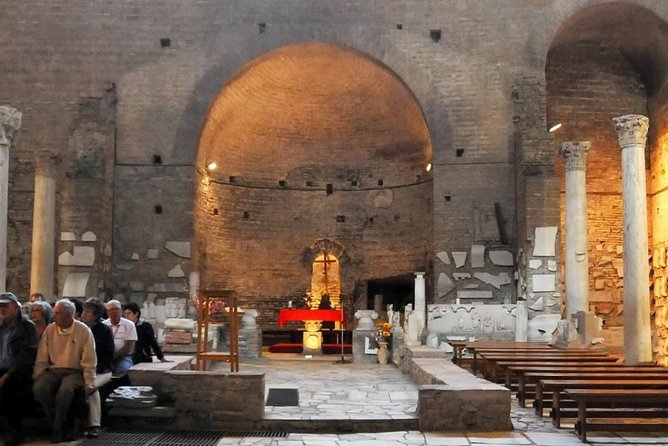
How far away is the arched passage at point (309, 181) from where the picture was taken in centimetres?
1839

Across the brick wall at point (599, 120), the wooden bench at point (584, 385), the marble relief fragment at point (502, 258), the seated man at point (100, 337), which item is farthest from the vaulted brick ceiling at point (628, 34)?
the seated man at point (100, 337)

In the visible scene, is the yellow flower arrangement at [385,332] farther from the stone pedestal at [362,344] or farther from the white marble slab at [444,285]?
the white marble slab at [444,285]

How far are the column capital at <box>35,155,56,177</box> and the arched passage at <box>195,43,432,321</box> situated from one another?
3.58 m

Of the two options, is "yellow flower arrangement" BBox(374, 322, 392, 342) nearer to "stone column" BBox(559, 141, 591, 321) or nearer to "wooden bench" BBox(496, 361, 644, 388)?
"stone column" BBox(559, 141, 591, 321)

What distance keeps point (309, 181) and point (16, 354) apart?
14.0 metres

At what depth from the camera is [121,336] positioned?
7848 millimetres

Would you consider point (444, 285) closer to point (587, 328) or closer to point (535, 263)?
point (535, 263)

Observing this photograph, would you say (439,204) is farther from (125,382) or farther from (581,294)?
(125,382)

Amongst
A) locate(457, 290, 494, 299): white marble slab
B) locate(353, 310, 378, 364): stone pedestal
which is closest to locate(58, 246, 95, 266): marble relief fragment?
locate(353, 310, 378, 364): stone pedestal

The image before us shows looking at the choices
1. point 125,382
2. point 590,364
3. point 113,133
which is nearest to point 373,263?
point 113,133

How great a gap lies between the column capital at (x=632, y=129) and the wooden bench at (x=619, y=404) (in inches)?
189

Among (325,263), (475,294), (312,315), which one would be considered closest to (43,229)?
(312,315)

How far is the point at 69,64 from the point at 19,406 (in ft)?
A: 39.1

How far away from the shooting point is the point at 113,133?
16500 mm
